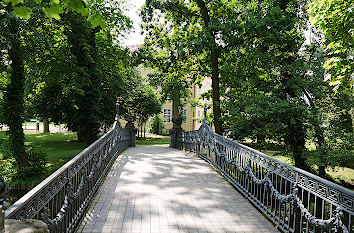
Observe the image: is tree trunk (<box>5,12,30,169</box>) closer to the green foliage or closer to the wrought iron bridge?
the wrought iron bridge

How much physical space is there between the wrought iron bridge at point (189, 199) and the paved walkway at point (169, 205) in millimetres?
16

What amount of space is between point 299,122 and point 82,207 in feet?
20.8

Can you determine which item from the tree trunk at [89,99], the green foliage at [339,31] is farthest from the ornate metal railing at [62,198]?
the tree trunk at [89,99]

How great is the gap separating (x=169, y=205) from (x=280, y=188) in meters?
2.19

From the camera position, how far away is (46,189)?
327 cm

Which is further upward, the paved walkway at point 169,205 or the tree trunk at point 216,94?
the tree trunk at point 216,94

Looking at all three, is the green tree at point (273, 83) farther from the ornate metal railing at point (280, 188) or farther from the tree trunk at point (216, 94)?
the tree trunk at point (216, 94)

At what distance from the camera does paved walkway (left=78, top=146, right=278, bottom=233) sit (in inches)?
180

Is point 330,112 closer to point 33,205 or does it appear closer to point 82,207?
point 82,207

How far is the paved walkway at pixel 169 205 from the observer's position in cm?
457

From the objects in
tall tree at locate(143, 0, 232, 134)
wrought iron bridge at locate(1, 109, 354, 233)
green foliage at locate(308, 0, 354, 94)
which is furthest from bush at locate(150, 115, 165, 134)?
green foliage at locate(308, 0, 354, 94)

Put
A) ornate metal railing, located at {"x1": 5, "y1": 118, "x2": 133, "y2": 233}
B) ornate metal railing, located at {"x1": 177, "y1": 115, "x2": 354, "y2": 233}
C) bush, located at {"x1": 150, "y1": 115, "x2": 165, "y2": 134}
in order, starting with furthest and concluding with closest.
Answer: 1. bush, located at {"x1": 150, "y1": 115, "x2": 165, "y2": 134}
2. ornate metal railing, located at {"x1": 177, "y1": 115, "x2": 354, "y2": 233}
3. ornate metal railing, located at {"x1": 5, "y1": 118, "x2": 133, "y2": 233}

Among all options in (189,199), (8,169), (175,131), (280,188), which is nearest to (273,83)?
(189,199)

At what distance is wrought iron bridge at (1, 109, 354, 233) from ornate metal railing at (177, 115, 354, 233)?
0.4 inches
